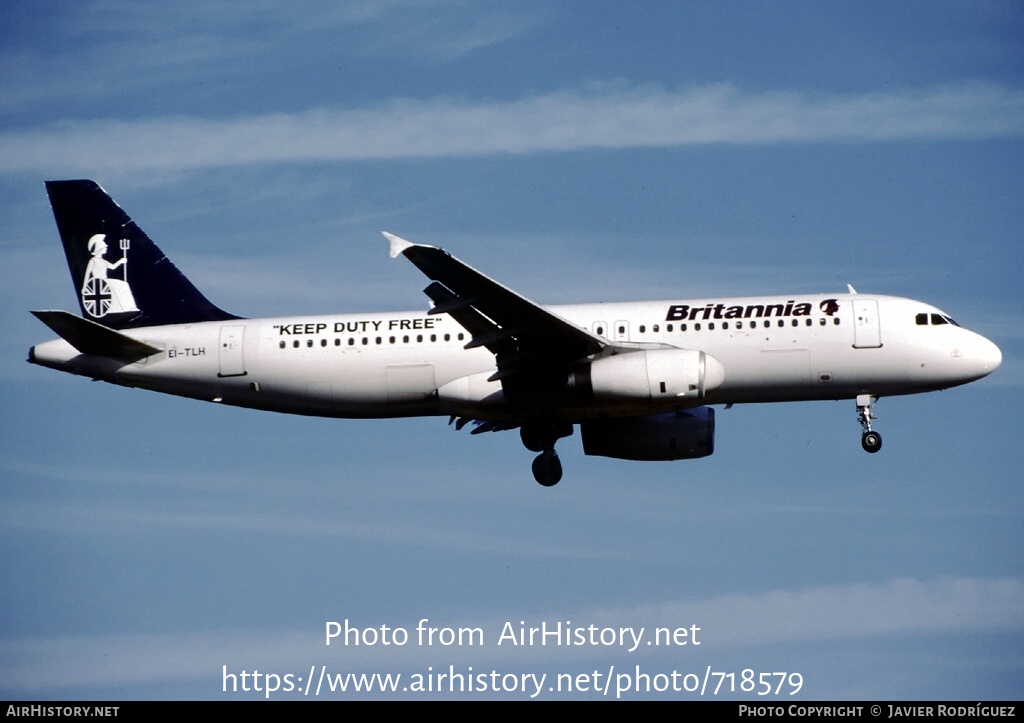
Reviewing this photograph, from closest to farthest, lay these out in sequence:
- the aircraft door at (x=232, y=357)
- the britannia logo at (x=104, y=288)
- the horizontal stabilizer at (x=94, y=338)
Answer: the horizontal stabilizer at (x=94, y=338)
the aircraft door at (x=232, y=357)
the britannia logo at (x=104, y=288)

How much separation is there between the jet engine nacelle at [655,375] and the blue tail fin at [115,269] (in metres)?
12.4

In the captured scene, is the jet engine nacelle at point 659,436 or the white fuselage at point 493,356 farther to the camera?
the jet engine nacelle at point 659,436

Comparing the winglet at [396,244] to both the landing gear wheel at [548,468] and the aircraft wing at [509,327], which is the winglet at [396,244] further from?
the landing gear wheel at [548,468]

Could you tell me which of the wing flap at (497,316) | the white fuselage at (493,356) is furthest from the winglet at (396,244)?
the white fuselage at (493,356)

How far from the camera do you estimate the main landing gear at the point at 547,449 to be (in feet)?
157

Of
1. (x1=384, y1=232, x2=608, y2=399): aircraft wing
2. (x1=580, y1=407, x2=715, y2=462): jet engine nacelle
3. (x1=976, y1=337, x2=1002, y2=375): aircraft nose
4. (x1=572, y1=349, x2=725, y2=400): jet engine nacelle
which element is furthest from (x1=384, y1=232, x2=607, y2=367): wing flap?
(x1=976, y1=337, x2=1002, y2=375): aircraft nose

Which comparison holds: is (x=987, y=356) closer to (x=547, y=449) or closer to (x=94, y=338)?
(x=547, y=449)

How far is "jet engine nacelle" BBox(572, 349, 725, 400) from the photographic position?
4366 centimetres

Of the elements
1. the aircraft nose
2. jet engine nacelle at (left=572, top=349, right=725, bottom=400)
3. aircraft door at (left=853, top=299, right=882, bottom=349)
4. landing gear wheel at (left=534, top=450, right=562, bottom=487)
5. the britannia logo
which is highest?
the britannia logo

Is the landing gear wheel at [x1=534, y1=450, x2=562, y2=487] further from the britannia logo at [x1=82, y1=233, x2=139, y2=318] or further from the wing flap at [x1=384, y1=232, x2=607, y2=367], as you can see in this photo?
the britannia logo at [x1=82, y1=233, x2=139, y2=318]

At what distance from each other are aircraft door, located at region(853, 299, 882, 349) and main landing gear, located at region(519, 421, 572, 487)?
29.0ft
